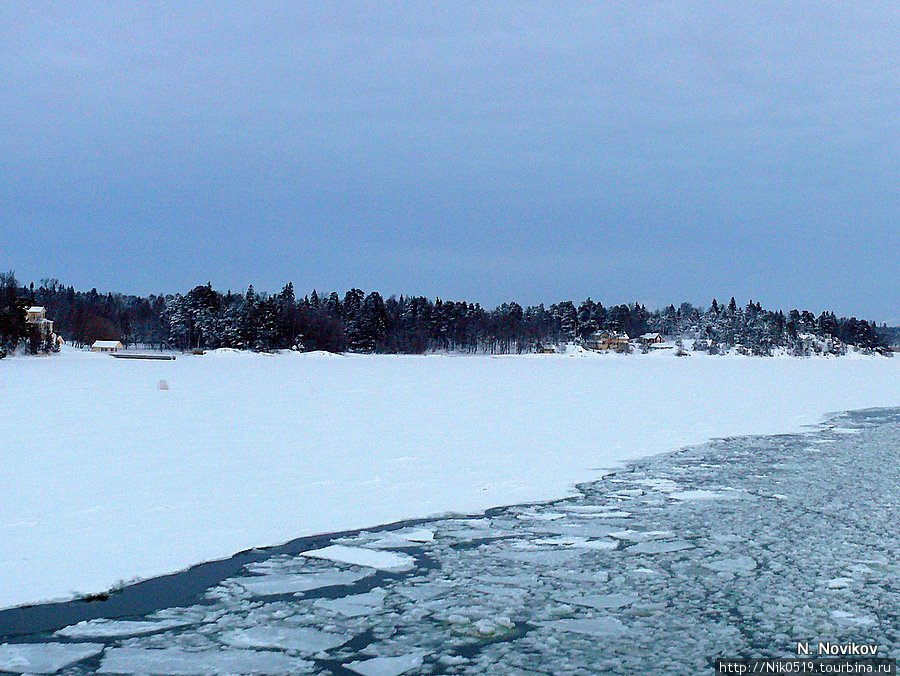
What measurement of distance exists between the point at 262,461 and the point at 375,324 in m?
106

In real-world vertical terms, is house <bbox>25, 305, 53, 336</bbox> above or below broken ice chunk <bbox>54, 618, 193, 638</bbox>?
above

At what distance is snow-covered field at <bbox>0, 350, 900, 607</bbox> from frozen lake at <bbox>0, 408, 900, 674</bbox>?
729 millimetres

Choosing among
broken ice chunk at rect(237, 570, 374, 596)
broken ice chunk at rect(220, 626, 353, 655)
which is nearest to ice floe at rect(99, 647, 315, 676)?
broken ice chunk at rect(220, 626, 353, 655)

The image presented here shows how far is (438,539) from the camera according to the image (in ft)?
24.5

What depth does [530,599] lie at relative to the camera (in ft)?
18.6

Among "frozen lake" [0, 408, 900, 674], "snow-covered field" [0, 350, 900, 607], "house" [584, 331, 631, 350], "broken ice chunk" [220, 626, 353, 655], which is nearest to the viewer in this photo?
"frozen lake" [0, 408, 900, 674]

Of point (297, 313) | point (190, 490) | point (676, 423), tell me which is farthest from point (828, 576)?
point (297, 313)

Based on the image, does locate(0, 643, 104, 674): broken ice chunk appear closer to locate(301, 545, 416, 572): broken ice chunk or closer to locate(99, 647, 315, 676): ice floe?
locate(99, 647, 315, 676): ice floe

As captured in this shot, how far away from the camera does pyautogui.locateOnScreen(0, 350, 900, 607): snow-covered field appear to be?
698 cm

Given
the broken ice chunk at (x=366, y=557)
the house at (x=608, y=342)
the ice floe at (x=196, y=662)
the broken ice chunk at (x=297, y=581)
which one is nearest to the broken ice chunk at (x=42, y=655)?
the ice floe at (x=196, y=662)

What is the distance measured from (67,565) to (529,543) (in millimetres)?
3996

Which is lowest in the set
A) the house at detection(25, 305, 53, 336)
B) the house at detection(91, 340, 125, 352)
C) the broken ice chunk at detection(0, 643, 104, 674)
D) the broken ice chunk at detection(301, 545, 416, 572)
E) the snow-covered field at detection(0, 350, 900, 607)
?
the broken ice chunk at detection(301, 545, 416, 572)

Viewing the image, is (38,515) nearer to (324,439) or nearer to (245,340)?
(324,439)

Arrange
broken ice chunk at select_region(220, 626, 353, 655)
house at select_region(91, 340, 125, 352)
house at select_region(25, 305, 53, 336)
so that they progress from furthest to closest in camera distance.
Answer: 1. house at select_region(91, 340, 125, 352)
2. house at select_region(25, 305, 53, 336)
3. broken ice chunk at select_region(220, 626, 353, 655)
